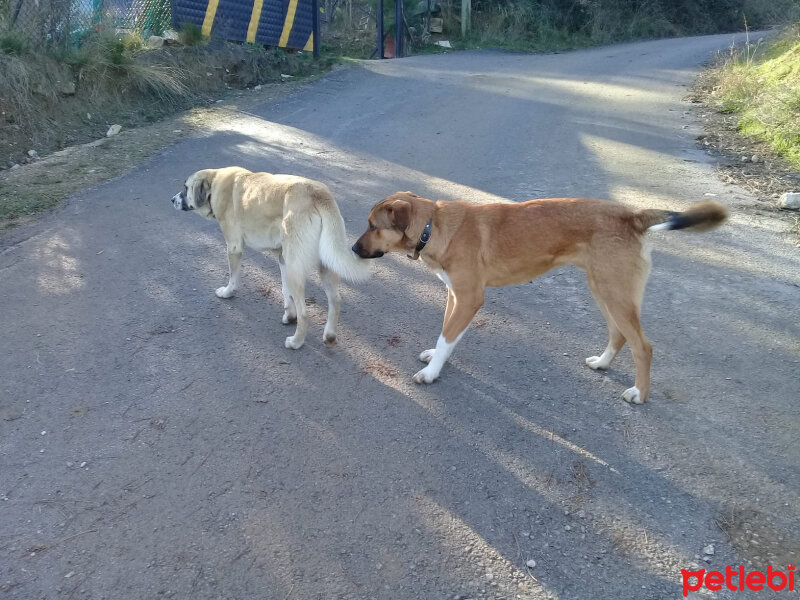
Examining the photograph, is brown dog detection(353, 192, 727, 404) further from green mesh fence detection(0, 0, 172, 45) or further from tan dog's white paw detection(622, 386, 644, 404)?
green mesh fence detection(0, 0, 172, 45)

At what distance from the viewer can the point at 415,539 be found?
2924 mm

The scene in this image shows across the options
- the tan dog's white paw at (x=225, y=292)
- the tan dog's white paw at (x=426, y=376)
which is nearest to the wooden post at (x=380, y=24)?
the tan dog's white paw at (x=225, y=292)

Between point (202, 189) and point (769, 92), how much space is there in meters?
9.70

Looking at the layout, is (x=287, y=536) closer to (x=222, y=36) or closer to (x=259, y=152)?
(x=259, y=152)

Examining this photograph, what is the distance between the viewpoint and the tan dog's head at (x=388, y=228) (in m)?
4.00

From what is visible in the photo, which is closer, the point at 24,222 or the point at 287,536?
the point at 287,536

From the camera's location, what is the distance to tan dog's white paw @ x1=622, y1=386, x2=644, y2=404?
154 inches

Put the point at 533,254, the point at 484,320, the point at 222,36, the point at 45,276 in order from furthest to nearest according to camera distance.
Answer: the point at 222,36 → the point at 45,276 → the point at 484,320 → the point at 533,254

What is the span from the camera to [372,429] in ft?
12.1

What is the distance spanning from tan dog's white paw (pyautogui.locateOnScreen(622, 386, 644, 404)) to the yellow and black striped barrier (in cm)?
1238

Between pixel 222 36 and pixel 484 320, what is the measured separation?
459 inches

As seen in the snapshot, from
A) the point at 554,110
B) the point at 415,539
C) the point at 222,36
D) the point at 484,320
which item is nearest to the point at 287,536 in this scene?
the point at 415,539

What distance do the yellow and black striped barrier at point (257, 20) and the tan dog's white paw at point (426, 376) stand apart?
1163cm

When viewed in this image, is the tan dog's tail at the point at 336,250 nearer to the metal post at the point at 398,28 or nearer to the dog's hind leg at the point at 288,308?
the dog's hind leg at the point at 288,308
